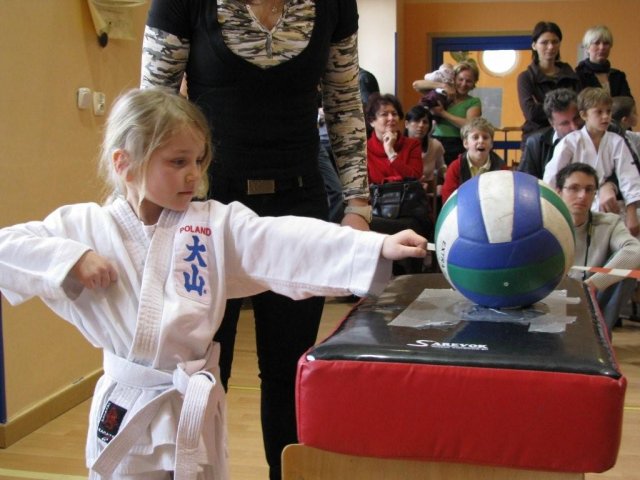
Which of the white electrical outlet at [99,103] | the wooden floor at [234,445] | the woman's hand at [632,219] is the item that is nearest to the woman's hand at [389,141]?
the woman's hand at [632,219]

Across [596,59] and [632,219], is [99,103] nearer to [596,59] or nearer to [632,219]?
[632,219]

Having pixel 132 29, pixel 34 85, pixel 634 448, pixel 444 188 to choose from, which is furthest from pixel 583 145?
pixel 34 85

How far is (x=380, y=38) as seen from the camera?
9.09m

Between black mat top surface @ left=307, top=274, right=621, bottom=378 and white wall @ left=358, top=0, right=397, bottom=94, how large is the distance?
758 centimetres

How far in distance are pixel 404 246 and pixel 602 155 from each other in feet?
11.6

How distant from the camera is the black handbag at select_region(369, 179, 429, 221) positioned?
5.77 metres

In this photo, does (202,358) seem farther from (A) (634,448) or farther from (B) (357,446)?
(A) (634,448)

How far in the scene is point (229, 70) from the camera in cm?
190

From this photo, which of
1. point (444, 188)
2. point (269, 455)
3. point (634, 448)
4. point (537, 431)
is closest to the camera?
point (537, 431)

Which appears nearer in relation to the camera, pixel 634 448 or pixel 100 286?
pixel 100 286

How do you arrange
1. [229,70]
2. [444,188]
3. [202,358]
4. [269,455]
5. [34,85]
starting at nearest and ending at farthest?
[202,358] < [229,70] < [269,455] < [34,85] < [444,188]

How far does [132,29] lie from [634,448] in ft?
10.0

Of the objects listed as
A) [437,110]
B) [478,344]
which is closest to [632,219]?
[437,110]

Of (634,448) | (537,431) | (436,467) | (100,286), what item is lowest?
(634,448)
